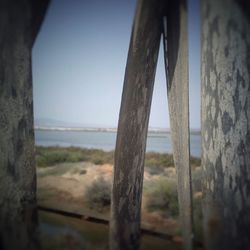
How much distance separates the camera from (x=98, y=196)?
651cm

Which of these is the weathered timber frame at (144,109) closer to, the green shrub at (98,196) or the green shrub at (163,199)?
the green shrub at (163,199)

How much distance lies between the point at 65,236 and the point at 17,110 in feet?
12.7

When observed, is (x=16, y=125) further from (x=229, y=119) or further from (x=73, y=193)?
(x=73, y=193)

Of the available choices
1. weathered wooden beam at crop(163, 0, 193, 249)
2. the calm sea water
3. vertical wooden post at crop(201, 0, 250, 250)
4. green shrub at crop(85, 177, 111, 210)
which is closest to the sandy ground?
green shrub at crop(85, 177, 111, 210)

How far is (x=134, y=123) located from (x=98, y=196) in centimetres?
508

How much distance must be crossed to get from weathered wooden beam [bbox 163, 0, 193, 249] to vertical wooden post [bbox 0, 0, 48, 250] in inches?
A: 43.1

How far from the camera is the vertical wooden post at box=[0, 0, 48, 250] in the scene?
982 mm

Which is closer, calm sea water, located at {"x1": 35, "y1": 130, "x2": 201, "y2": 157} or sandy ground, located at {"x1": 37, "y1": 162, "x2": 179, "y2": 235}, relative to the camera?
sandy ground, located at {"x1": 37, "y1": 162, "x2": 179, "y2": 235}

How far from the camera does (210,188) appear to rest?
116cm

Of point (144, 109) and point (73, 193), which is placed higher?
point (144, 109)

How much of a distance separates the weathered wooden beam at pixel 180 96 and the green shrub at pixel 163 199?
14.0 ft

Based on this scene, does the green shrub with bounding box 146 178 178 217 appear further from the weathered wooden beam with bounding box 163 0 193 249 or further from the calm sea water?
the calm sea water

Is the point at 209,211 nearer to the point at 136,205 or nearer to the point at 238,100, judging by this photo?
the point at 238,100

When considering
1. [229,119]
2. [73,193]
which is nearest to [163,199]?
[73,193]
